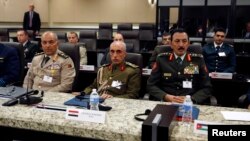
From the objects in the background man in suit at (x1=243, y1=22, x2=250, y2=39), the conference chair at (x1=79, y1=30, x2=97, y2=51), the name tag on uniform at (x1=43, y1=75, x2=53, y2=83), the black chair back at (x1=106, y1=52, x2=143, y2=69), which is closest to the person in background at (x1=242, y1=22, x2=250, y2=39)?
the background man in suit at (x1=243, y1=22, x2=250, y2=39)

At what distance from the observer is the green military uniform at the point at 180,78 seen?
266cm

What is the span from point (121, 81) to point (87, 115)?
48.3 inches

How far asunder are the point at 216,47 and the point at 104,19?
21.7 feet

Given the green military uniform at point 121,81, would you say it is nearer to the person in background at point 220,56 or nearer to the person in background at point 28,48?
the person in background at point 220,56

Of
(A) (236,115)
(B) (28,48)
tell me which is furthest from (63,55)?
(B) (28,48)

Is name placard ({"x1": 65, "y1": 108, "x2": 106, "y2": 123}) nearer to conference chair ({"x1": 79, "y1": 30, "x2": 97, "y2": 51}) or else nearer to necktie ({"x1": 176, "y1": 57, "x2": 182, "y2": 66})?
necktie ({"x1": 176, "y1": 57, "x2": 182, "y2": 66})

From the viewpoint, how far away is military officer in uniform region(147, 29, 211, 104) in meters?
2.66

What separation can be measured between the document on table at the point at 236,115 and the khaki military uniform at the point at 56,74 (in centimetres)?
159

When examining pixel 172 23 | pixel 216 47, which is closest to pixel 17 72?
pixel 216 47

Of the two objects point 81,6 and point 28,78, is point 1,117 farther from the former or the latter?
point 81,6

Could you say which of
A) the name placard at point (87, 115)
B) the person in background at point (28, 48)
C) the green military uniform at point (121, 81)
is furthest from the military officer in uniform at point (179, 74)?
the person in background at point (28, 48)

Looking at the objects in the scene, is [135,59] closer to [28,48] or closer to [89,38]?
[28,48]

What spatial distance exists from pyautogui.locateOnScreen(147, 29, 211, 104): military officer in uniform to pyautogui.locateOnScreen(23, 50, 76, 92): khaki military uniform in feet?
2.46

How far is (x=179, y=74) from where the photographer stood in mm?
2713
